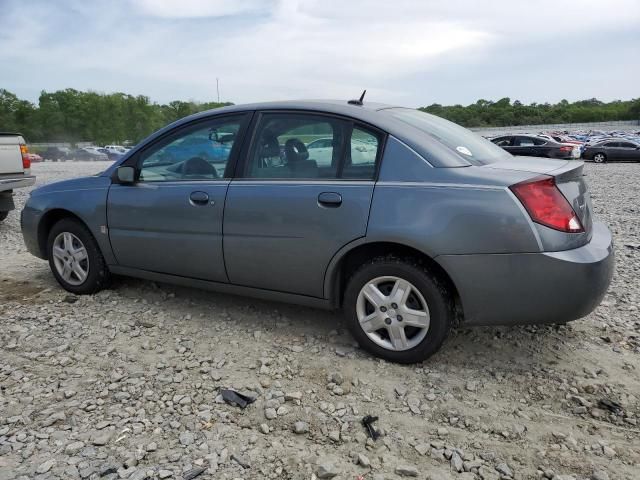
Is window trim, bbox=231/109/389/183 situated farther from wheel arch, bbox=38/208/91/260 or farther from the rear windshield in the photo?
wheel arch, bbox=38/208/91/260

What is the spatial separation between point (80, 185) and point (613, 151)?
29.1m

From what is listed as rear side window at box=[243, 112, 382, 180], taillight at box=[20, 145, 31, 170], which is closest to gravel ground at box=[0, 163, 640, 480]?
rear side window at box=[243, 112, 382, 180]

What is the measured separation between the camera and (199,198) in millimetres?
3756

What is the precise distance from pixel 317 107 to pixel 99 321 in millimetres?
2339

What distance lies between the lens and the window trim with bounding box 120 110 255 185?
147 inches

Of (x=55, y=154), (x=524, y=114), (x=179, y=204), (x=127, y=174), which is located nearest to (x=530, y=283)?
(x=179, y=204)

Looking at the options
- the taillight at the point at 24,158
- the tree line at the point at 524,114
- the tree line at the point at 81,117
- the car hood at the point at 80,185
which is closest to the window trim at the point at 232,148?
the car hood at the point at 80,185

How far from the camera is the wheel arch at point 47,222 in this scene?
180 inches

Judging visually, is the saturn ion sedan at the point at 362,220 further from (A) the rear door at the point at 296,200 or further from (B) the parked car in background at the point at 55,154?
(B) the parked car in background at the point at 55,154

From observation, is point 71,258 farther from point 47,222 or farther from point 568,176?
point 568,176

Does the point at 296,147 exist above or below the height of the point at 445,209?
above

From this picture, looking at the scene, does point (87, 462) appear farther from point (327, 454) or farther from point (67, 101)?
point (67, 101)

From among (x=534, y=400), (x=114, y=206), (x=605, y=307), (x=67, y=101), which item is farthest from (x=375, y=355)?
(x=67, y=101)

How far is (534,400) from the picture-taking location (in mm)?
2881
